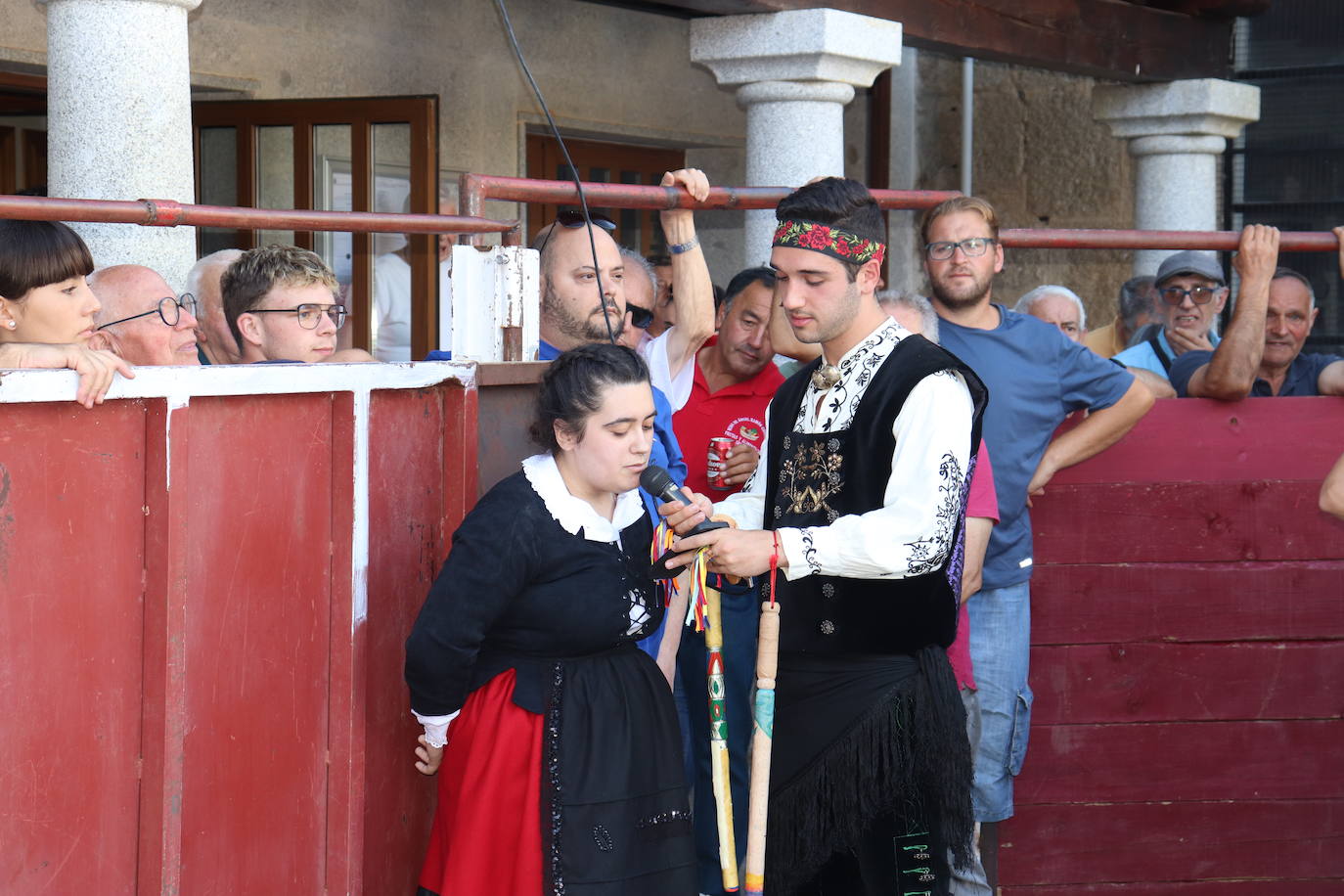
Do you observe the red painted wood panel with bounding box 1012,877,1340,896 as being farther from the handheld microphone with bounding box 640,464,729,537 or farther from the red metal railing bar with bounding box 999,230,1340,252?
the handheld microphone with bounding box 640,464,729,537

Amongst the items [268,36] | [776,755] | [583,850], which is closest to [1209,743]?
[776,755]

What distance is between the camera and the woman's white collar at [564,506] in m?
2.75

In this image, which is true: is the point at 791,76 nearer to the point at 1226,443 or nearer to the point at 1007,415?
the point at 1226,443

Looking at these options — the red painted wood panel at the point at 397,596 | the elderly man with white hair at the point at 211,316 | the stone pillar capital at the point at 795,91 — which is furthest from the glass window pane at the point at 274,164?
the red painted wood panel at the point at 397,596

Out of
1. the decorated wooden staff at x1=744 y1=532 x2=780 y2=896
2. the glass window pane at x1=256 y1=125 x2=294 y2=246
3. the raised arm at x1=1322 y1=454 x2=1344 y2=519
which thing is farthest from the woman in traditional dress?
the glass window pane at x1=256 y1=125 x2=294 y2=246

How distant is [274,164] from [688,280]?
13.1 ft

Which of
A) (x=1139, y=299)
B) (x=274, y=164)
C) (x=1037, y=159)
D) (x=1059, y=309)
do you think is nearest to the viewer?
(x=1059, y=309)

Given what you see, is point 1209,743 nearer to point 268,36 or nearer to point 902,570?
point 902,570

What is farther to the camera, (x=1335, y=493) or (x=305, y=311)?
(x=305, y=311)

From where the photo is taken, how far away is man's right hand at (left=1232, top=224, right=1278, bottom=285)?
372 centimetres

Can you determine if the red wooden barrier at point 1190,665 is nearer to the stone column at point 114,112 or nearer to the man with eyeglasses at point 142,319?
the man with eyeglasses at point 142,319

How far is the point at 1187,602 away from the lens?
3.99 m

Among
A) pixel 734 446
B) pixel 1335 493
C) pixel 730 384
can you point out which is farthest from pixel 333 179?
pixel 1335 493

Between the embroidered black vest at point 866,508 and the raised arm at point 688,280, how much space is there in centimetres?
60
